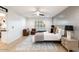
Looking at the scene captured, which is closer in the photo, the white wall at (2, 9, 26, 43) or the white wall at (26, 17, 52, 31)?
the white wall at (2, 9, 26, 43)

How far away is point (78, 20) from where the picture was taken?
9.39ft

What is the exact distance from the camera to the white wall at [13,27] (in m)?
2.31

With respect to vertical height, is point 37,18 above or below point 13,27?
above

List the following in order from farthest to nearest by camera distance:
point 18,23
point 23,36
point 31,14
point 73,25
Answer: point 73,25, point 23,36, point 18,23, point 31,14

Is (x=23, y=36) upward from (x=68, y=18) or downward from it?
downward

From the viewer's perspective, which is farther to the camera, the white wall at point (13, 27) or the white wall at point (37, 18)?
the white wall at point (37, 18)

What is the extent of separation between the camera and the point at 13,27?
2.59m

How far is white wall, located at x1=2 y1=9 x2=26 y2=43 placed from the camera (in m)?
2.31

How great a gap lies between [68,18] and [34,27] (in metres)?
1.48
